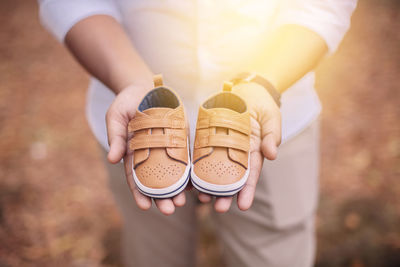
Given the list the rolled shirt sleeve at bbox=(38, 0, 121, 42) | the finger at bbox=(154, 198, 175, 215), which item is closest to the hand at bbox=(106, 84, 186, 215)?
the finger at bbox=(154, 198, 175, 215)

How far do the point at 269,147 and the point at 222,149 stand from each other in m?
0.28

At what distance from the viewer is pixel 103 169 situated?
510 centimetres

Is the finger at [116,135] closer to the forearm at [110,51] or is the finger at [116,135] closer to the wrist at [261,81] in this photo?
the forearm at [110,51]

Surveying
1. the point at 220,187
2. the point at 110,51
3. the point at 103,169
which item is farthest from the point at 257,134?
the point at 103,169

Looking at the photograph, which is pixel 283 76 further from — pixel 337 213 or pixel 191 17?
pixel 337 213

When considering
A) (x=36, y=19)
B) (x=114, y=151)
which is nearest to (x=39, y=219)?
(x=114, y=151)

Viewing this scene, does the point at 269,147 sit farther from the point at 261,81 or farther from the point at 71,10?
the point at 71,10

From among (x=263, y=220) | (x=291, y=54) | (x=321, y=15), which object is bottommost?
(x=263, y=220)

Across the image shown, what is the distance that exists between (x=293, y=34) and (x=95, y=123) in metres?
1.46

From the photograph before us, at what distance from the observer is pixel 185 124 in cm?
196

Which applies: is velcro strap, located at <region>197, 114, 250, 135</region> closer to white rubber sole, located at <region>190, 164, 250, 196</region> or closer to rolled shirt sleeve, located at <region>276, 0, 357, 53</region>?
white rubber sole, located at <region>190, 164, 250, 196</region>

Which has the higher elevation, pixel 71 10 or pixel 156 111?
pixel 71 10

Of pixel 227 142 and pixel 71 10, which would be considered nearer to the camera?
pixel 227 142

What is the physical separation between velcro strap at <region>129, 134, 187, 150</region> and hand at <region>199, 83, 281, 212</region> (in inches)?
13.7
